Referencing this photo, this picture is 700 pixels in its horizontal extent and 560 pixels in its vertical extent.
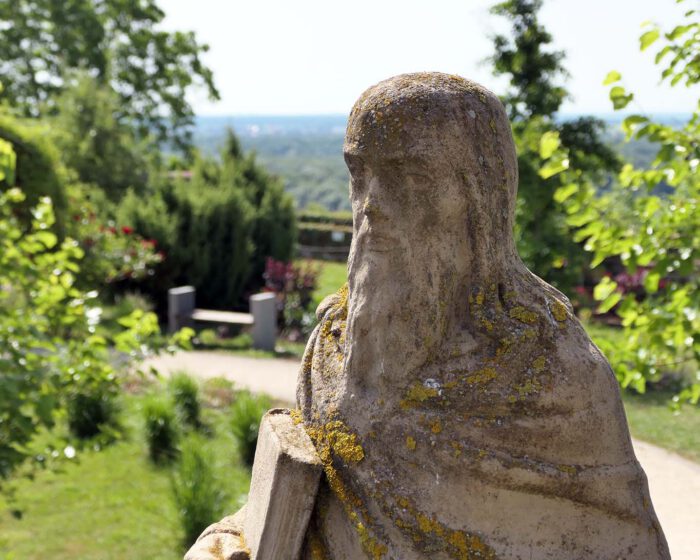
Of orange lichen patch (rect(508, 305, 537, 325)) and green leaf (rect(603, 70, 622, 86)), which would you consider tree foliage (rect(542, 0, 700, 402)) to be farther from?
orange lichen patch (rect(508, 305, 537, 325))

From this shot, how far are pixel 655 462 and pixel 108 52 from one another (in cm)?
2427

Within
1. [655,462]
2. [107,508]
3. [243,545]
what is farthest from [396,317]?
[655,462]

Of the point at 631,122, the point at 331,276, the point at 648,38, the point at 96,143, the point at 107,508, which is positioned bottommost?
the point at 331,276

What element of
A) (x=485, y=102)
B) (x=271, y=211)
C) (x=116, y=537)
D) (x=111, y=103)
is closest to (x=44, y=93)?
(x=111, y=103)

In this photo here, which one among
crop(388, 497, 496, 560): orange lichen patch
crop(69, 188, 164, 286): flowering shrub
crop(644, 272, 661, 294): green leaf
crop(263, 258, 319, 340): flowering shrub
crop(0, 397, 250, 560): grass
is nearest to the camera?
crop(388, 497, 496, 560): orange lichen patch

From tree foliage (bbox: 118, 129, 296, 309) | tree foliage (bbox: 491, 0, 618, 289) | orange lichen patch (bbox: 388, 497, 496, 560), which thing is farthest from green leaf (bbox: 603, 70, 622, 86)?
tree foliage (bbox: 118, 129, 296, 309)

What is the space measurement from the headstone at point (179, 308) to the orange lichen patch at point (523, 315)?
511 inches

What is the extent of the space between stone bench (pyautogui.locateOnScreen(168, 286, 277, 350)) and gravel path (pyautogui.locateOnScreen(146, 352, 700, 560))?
78 centimetres

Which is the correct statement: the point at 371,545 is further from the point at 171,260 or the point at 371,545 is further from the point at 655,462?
the point at 171,260

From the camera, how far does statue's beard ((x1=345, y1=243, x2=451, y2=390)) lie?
2084mm

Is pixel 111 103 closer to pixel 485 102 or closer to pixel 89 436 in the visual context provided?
pixel 89 436

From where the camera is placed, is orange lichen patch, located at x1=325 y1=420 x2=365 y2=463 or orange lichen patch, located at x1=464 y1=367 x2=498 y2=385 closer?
orange lichen patch, located at x1=464 y1=367 x2=498 y2=385

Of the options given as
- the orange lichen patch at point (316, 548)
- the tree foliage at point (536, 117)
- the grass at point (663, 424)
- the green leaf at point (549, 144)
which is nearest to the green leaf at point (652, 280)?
the green leaf at point (549, 144)

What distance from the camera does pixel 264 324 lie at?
13578 mm
